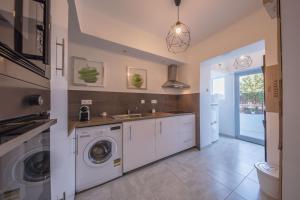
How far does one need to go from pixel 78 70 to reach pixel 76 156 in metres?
1.47

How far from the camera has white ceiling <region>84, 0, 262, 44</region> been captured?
6.24ft

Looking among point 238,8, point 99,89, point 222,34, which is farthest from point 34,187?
point 222,34

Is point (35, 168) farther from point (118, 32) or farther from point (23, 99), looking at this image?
point (118, 32)

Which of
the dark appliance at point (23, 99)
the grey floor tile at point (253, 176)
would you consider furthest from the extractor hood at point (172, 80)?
the dark appliance at point (23, 99)

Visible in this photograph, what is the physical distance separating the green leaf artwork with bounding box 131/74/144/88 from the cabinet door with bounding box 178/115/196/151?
122cm

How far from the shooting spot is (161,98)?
339 cm

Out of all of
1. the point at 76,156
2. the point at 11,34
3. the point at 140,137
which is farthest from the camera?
the point at 140,137

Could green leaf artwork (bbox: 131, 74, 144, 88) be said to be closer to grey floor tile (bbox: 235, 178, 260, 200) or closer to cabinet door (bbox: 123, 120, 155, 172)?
cabinet door (bbox: 123, 120, 155, 172)

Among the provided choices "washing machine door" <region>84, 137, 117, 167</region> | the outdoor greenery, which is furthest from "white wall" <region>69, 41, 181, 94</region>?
the outdoor greenery

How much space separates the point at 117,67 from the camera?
271 centimetres

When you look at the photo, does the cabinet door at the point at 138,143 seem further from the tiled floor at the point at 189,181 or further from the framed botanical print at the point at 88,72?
the framed botanical print at the point at 88,72

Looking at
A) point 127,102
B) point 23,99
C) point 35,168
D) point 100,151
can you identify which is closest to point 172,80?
point 127,102
